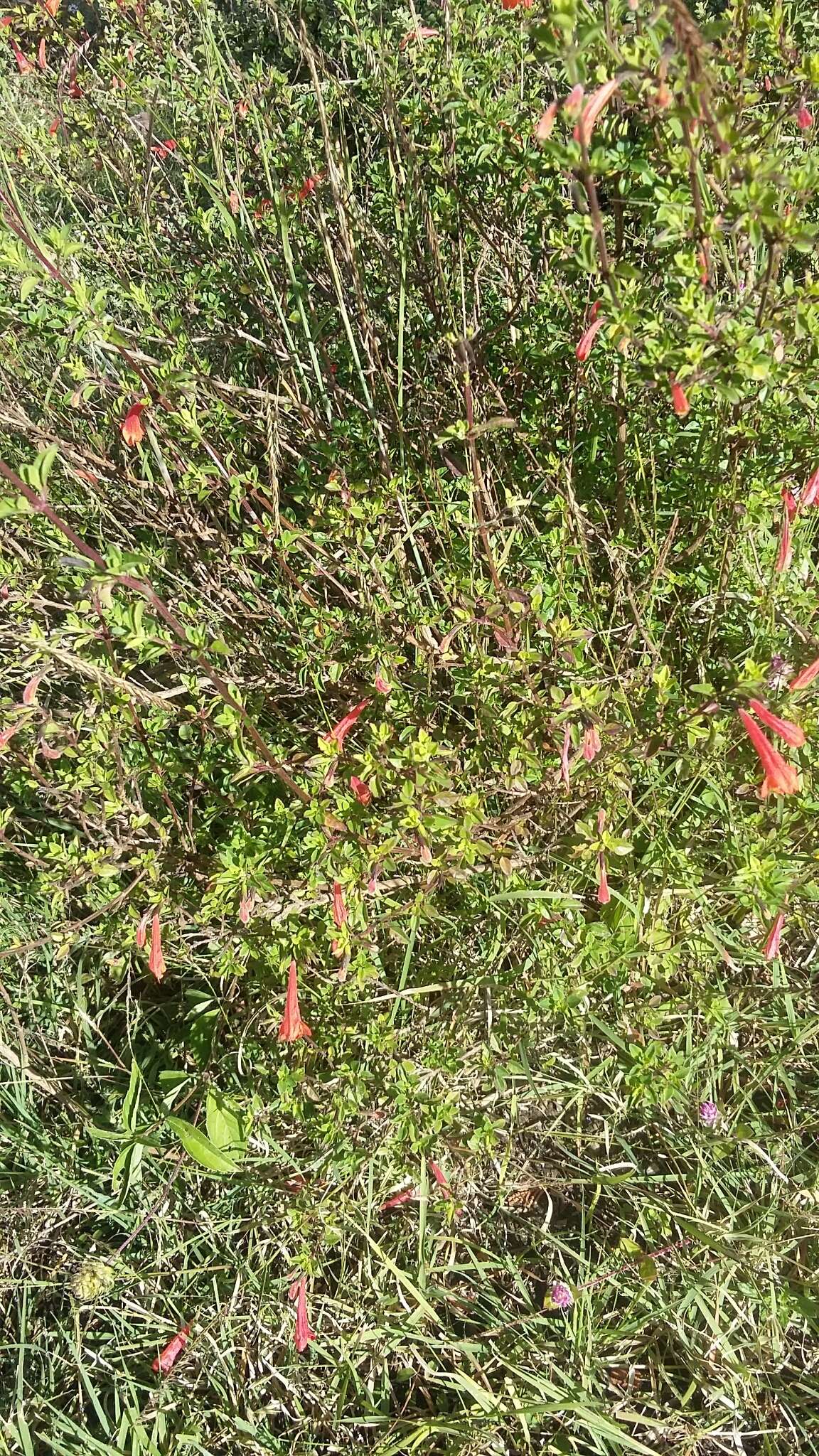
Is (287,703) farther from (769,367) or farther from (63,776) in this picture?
(769,367)

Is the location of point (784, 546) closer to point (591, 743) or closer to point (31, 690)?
point (591, 743)

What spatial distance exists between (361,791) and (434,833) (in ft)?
0.48

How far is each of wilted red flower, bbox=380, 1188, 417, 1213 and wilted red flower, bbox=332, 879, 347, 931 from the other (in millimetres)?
633

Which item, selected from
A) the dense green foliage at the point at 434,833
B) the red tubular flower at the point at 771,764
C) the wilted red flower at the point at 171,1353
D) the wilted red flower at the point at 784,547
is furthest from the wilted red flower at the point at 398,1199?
the wilted red flower at the point at 784,547

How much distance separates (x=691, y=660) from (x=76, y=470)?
1.19 m

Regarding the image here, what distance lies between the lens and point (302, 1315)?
1.73m

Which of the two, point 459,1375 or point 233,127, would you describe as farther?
point 233,127

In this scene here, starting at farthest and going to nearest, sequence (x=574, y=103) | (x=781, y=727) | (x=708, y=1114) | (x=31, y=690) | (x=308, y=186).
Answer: (x=308, y=186) → (x=708, y=1114) → (x=31, y=690) → (x=781, y=727) → (x=574, y=103)

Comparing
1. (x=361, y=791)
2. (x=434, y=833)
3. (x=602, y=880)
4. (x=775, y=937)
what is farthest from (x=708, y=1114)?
(x=361, y=791)

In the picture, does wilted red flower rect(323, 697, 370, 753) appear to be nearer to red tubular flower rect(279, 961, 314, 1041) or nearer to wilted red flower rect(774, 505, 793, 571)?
red tubular flower rect(279, 961, 314, 1041)

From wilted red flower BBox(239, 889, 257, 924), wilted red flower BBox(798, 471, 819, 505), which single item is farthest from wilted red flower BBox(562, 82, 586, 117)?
wilted red flower BBox(239, 889, 257, 924)

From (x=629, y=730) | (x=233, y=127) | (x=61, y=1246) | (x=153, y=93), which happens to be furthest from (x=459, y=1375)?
(x=153, y=93)

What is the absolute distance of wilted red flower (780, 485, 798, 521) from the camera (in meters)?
1.64

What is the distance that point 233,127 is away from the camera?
2076 mm
